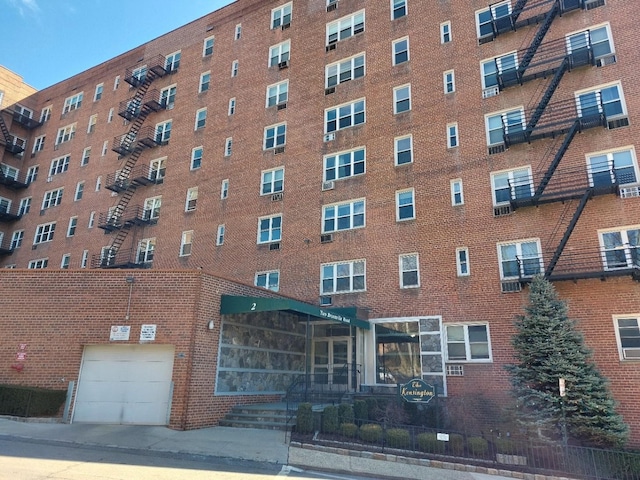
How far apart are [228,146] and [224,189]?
286 centimetres

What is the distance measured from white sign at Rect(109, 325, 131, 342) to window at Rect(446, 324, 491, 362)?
12167mm

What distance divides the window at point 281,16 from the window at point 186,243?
1426 cm

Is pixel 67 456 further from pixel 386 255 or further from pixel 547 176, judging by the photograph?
pixel 547 176

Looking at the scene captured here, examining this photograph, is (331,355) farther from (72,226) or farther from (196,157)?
(72,226)

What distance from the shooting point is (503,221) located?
1895cm

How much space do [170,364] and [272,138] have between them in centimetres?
1556

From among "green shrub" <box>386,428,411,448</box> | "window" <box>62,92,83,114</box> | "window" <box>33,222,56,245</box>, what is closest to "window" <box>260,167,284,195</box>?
"green shrub" <box>386,428,411,448</box>

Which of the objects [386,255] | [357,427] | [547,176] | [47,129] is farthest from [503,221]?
[47,129]

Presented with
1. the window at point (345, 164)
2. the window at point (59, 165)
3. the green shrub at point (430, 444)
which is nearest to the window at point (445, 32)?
the window at point (345, 164)

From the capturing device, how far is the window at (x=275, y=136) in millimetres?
26547

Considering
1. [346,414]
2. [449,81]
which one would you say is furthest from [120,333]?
[449,81]

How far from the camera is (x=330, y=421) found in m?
13.5

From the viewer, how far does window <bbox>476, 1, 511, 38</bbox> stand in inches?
850

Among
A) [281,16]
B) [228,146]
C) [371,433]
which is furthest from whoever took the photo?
[281,16]
